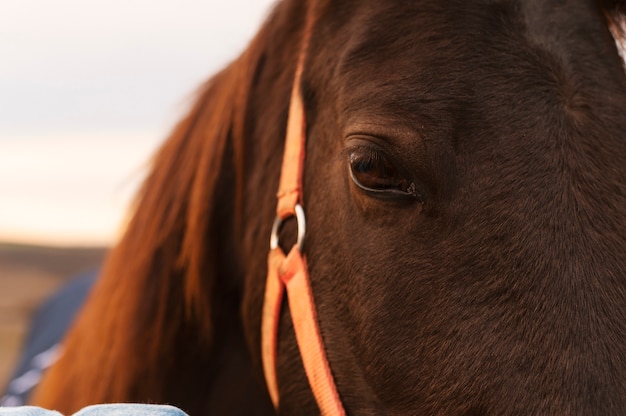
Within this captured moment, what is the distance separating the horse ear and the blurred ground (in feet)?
9.57

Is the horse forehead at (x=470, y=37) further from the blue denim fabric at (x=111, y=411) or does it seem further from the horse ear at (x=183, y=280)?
the blue denim fabric at (x=111, y=411)

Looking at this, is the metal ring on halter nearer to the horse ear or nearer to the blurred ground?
the horse ear

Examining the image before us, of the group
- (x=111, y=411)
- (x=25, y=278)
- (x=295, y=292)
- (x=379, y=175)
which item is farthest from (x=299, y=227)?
(x=25, y=278)

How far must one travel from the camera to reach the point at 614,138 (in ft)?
3.72

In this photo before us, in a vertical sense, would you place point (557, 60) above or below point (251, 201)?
above

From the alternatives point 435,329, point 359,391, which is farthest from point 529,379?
point 359,391

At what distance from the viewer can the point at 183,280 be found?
66.0 inches

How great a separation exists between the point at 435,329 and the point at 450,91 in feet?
1.18

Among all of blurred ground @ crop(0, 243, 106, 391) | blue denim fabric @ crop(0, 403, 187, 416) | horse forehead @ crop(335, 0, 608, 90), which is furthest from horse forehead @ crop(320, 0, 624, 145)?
blurred ground @ crop(0, 243, 106, 391)

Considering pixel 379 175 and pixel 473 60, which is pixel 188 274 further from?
pixel 473 60

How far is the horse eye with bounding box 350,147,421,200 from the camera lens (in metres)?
1.18

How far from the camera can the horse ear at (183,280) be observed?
1646 millimetres

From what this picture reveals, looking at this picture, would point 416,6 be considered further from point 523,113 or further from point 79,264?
point 79,264

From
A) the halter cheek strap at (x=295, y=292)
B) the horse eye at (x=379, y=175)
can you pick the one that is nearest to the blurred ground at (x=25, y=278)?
the halter cheek strap at (x=295, y=292)
